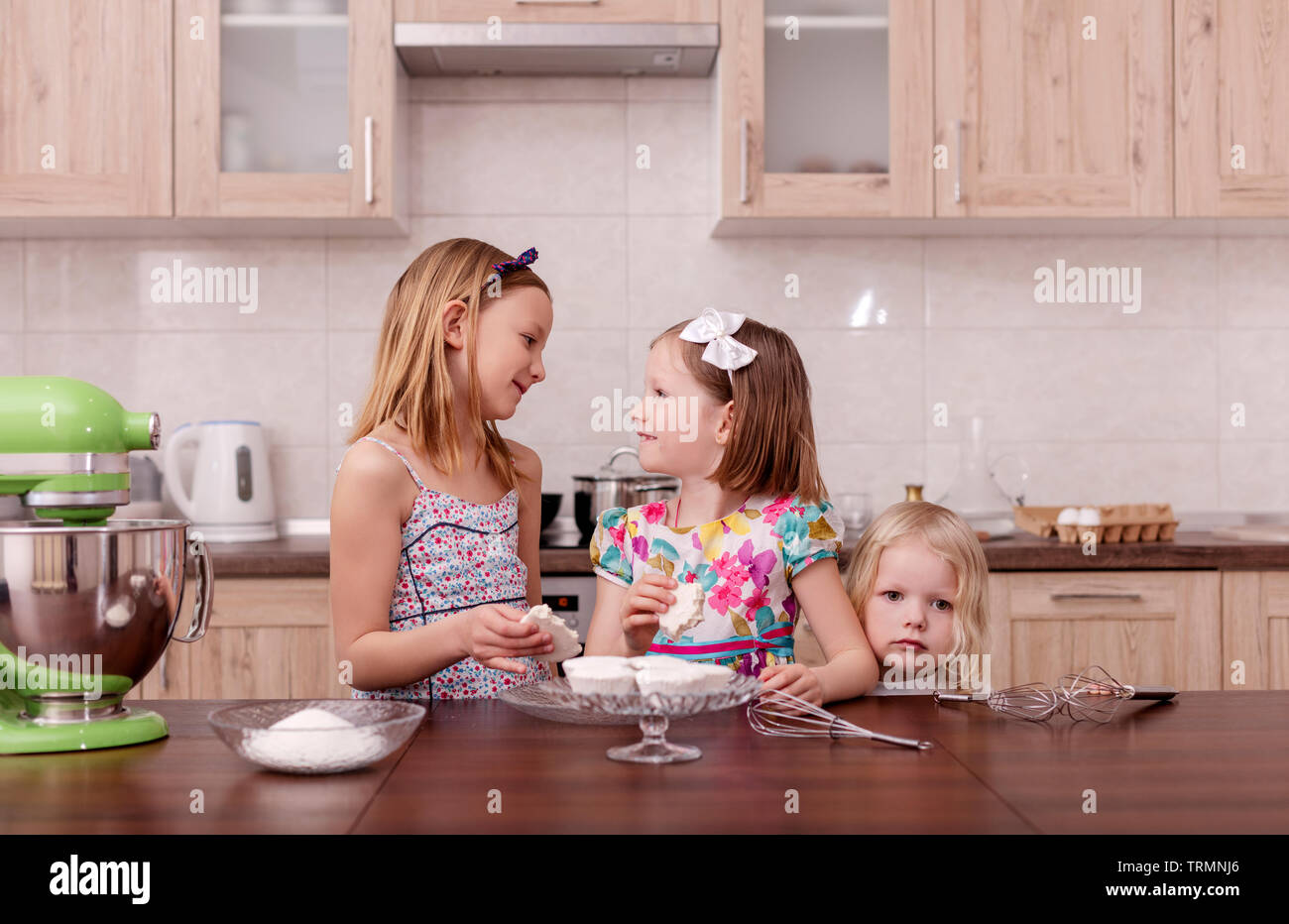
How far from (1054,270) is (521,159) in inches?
52.5

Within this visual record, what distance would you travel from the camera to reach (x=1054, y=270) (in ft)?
9.28

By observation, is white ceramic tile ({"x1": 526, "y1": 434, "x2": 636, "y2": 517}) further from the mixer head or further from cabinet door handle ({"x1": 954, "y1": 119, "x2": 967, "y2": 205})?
the mixer head

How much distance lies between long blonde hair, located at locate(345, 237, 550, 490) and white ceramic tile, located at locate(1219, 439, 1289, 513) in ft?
6.88

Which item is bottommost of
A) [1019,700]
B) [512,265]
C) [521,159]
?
[1019,700]

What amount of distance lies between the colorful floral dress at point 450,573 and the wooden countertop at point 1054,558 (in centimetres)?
71

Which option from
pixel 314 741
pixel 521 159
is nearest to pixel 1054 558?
pixel 521 159

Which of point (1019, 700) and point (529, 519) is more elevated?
point (529, 519)

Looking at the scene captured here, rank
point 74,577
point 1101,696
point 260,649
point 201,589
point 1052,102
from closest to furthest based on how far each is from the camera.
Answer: point 74,577 → point 201,589 → point 1101,696 → point 260,649 → point 1052,102

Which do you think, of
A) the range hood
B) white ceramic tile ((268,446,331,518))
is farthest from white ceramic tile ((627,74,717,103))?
white ceramic tile ((268,446,331,518))

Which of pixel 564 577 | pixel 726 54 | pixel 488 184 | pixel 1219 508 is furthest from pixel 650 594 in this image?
pixel 1219 508

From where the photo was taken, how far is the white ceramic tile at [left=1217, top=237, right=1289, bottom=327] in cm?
284

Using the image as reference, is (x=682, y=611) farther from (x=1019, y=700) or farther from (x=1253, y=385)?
(x=1253, y=385)

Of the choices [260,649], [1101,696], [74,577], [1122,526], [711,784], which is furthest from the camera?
[1122,526]

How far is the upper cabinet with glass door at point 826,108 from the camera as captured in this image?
2.49 m
